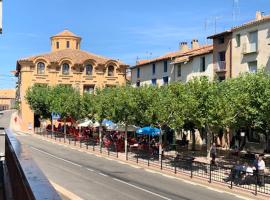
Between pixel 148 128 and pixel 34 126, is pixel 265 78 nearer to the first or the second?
pixel 148 128

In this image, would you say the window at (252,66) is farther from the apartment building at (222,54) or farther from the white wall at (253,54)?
the apartment building at (222,54)

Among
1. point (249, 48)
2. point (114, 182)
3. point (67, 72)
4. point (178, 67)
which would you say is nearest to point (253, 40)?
point (249, 48)

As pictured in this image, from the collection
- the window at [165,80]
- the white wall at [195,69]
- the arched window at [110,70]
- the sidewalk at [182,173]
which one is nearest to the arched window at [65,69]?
the arched window at [110,70]

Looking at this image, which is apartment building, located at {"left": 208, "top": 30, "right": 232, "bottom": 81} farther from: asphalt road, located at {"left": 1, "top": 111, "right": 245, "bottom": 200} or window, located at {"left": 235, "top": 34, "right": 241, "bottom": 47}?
asphalt road, located at {"left": 1, "top": 111, "right": 245, "bottom": 200}

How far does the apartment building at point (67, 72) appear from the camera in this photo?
75.2m

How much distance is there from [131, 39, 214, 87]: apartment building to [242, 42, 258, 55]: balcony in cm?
549

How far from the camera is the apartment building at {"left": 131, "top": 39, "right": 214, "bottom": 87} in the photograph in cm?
5459

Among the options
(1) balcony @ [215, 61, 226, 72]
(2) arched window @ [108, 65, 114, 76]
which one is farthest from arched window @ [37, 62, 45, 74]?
(1) balcony @ [215, 61, 226, 72]

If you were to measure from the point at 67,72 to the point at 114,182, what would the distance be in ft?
182

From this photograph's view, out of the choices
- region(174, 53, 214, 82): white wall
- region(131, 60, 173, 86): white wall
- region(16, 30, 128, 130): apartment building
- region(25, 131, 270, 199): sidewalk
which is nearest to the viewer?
region(25, 131, 270, 199): sidewalk

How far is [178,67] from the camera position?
61.2 meters

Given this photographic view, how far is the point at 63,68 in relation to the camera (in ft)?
255

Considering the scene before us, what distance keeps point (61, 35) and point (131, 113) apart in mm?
58571

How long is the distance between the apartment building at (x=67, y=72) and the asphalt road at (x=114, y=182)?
42385 mm
